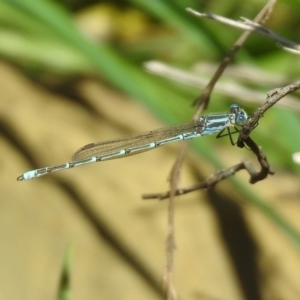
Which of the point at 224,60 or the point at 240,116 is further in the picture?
the point at 240,116

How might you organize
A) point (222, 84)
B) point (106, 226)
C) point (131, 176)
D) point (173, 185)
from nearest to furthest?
point (173, 185) < point (222, 84) < point (106, 226) < point (131, 176)

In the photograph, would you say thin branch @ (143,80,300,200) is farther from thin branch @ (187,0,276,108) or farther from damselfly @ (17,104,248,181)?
damselfly @ (17,104,248,181)

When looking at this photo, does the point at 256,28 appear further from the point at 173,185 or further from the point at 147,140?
the point at 147,140

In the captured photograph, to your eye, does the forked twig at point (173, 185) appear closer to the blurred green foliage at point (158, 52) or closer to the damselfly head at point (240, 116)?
the damselfly head at point (240, 116)

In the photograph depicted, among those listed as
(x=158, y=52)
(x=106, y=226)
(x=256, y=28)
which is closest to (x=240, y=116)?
(x=256, y=28)

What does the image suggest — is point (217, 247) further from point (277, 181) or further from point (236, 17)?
point (236, 17)

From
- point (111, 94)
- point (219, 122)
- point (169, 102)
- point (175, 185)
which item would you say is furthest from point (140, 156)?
point (175, 185)

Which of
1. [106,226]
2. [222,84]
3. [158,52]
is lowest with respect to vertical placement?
[106,226]
